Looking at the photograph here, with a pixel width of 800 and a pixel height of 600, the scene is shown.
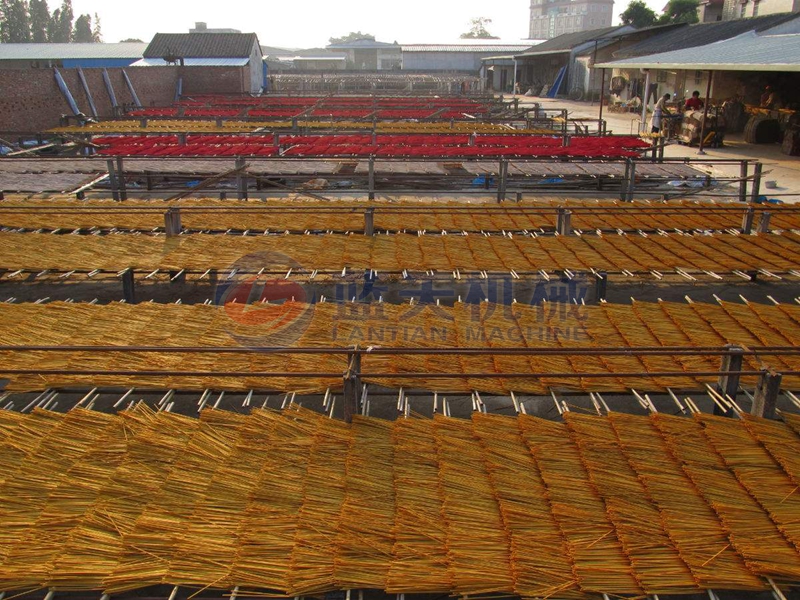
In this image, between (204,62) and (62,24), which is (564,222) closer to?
(204,62)

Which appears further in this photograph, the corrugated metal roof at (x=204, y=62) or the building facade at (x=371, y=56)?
the building facade at (x=371, y=56)

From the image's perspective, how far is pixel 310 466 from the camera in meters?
6.34

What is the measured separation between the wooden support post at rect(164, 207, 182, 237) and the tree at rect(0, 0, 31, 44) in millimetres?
128350

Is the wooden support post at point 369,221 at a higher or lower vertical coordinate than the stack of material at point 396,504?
higher

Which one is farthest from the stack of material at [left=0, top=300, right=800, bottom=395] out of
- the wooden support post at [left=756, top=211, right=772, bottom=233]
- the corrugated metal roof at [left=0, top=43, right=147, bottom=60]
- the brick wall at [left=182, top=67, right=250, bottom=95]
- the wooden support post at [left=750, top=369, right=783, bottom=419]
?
the corrugated metal roof at [left=0, top=43, right=147, bottom=60]

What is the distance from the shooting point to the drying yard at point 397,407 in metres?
5.18

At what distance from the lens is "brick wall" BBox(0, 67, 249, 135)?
37000 millimetres

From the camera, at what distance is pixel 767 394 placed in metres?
7.04

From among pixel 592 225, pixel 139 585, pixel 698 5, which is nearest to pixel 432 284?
pixel 592 225

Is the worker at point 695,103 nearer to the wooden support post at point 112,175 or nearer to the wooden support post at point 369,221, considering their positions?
the wooden support post at point 369,221

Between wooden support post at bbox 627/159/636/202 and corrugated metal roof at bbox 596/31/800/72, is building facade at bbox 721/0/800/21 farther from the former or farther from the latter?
wooden support post at bbox 627/159/636/202

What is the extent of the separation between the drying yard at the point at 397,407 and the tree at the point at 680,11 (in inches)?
3524

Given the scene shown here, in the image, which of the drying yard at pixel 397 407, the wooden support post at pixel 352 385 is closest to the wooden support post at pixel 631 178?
the drying yard at pixel 397 407

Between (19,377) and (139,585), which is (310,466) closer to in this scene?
(139,585)
